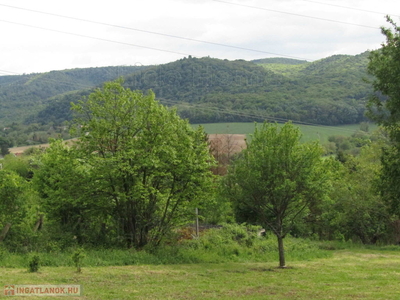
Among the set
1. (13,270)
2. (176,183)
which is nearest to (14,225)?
(13,270)

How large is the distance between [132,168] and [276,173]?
7.06m

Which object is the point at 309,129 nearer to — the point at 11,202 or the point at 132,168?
the point at 132,168

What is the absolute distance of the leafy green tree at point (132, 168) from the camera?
73.9 ft

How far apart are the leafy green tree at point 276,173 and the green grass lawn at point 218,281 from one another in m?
3.19

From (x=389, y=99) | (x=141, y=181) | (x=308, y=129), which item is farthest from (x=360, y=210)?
(x=308, y=129)

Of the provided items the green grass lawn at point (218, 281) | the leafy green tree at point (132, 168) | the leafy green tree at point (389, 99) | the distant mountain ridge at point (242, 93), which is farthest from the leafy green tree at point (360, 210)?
the distant mountain ridge at point (242, 93)

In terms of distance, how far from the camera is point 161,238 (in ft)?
78.6

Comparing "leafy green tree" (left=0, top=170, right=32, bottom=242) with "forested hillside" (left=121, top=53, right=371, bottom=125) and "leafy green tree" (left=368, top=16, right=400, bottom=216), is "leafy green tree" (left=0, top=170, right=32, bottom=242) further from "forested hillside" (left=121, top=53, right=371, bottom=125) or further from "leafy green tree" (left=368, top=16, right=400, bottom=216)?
"forested hillside" (left=121, top=53, right=371, bottom=125)

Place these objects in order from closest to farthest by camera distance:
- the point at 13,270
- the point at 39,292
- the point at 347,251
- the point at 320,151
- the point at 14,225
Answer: the point at 39,292, the point at 13,270, the point at 320,151, the point at 14,225, the point at 347,251

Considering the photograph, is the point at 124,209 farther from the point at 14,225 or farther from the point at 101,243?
the point at 14,225

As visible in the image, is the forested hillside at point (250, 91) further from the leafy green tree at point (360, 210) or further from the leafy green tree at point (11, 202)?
the leafy green tree at point (11, 202)

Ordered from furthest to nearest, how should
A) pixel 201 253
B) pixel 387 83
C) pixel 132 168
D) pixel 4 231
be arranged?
pixel 201 253 → pixel 132 168 → pixel 4 231 → pixel 387 83

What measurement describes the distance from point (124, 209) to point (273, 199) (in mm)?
8080

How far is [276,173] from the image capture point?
19953 millimetres
